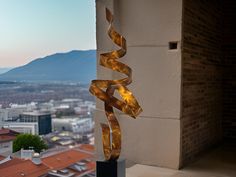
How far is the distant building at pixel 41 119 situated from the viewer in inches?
151

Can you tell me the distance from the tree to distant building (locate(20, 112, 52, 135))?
9cm

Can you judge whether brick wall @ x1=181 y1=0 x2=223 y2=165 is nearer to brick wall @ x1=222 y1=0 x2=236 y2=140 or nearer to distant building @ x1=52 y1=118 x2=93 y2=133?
brick wall @ x1=222 y1=0 x2=236 y2=140

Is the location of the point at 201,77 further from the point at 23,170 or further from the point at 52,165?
the point at 23,170

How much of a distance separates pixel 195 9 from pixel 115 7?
3.50 ft

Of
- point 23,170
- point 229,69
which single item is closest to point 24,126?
point 23,170

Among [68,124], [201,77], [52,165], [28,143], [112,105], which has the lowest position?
[52,165]

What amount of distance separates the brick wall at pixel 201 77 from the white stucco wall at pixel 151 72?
15cm

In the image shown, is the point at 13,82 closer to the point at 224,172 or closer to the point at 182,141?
the point at 182,141

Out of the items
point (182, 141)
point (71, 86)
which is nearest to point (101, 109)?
point (71, 86)

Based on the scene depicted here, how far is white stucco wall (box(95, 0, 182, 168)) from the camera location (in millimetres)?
4512

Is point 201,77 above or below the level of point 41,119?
above

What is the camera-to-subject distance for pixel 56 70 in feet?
13.9

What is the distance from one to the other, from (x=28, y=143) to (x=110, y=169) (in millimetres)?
1108

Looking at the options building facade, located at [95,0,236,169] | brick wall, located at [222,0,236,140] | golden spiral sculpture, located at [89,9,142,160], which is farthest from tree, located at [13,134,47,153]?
brick wall, located at [222,0,236,140]
